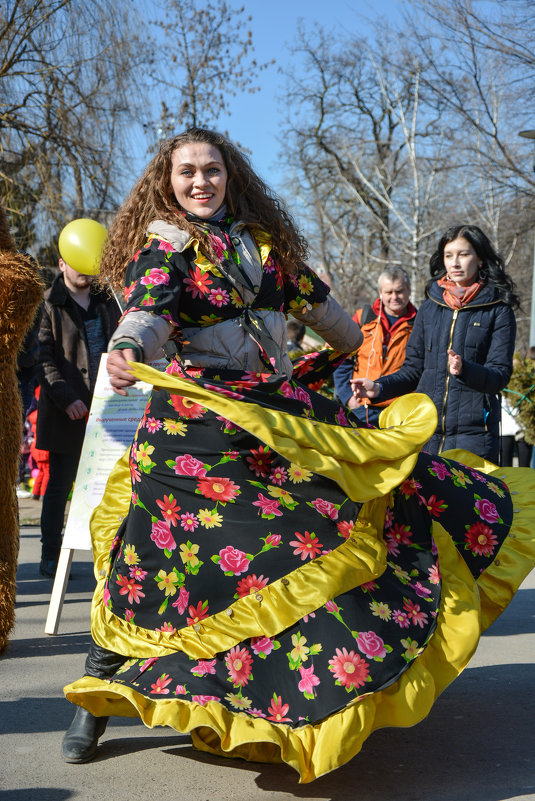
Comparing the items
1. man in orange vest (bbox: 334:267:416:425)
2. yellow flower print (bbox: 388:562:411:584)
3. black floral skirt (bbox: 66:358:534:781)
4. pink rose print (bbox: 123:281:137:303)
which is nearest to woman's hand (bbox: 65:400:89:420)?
man in orange vest (bbox: 334:267:416:425)

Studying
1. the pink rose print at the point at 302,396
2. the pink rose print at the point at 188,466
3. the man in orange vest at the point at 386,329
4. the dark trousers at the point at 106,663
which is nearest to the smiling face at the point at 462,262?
the man in orange vest at the point at 386,329

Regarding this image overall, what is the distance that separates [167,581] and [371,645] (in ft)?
2.15

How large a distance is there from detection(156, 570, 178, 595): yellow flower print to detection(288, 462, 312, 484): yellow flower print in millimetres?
466

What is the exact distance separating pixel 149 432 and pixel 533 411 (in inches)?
303

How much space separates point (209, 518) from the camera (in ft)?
8.71

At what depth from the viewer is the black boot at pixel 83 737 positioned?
2869 mm

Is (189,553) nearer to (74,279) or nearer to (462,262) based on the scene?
(462,262)

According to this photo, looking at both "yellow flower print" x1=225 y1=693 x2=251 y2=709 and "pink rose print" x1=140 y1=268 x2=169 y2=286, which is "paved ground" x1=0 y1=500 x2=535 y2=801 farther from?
"pink rose print" x1=140 y1=268 x2=169 y2=286

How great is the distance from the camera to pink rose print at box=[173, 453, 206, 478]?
2.67 m

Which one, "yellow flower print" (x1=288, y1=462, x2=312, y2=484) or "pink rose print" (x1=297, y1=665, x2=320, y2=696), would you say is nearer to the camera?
"pink rose print" (x1=297, y1=665, x2=320, y2=696)

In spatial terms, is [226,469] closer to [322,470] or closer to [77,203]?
[322,470]

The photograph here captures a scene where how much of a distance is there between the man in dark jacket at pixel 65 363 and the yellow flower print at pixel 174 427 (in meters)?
2.99

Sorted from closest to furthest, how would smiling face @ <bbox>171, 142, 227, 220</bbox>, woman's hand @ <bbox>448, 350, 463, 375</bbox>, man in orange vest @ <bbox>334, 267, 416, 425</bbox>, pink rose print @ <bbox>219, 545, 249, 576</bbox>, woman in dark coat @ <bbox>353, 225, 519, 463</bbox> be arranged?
pink rose print @ <bbox>219, 545, 249, 576</bbox>
smiling face @ <bbox>171, 142, 227, 220</bbox>
woman's hand @ <bbox>448, 350, 463, 375</bbox>
woman in dark coat @ <bbox>353, 225, 519, 463</bbox>
man in orange vest @ <bbox>334, 267, 416, 425</bbox>

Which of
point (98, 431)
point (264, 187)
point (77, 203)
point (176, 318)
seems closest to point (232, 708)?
point (176, 318)
